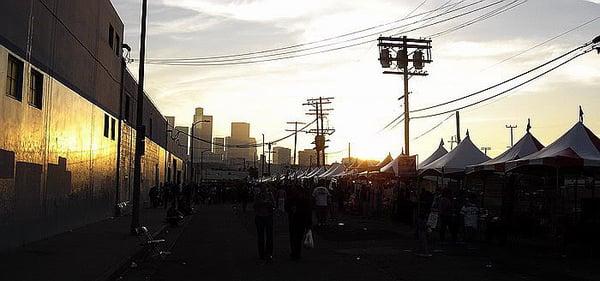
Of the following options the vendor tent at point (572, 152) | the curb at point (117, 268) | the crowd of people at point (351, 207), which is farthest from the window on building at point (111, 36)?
the vendor tent at point (572, 152)

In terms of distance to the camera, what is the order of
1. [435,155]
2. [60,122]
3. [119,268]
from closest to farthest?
[119,268], [60,122], [435,155]

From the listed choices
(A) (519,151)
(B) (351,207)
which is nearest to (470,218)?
(A) (519,151)

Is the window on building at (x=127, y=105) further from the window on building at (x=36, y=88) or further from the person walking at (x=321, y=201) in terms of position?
the window on building at (x=36, y=88)

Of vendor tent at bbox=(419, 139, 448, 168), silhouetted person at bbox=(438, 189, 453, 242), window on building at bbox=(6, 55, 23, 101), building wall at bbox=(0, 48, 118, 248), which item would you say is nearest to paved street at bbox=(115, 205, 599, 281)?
silhouetted person at bbox=(438, 189, 453, 242)

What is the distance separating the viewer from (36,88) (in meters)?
17.4

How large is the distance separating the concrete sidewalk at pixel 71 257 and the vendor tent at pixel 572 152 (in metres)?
10.5

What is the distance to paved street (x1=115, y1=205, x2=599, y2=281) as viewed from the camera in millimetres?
13023

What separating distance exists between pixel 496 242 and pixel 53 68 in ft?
45.2

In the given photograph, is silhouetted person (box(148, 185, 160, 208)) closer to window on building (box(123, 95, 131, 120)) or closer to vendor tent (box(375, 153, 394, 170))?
window on building (box(123, 95, 131, 120))

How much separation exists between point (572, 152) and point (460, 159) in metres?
7.92

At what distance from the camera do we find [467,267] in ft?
47.7

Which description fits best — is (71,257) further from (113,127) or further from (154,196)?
(154,196)

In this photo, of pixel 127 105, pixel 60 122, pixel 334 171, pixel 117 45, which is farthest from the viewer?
pixel 334 171

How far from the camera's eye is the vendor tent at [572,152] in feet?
57.0
